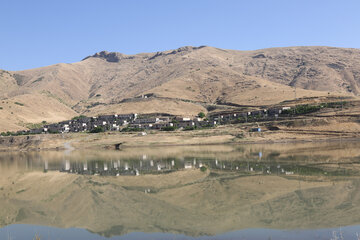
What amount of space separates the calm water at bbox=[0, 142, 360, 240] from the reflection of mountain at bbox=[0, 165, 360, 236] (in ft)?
0.16

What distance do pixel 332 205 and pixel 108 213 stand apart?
43.7 feet

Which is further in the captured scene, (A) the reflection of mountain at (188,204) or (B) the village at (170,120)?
(B) the village at (170,120)

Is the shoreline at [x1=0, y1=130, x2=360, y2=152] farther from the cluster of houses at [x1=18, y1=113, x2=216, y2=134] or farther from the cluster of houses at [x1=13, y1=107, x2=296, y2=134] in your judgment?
the cluster of houses at [x1=18, y1=113, x2=216, y2=134]

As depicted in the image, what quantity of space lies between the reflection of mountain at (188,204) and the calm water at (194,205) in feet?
0.16

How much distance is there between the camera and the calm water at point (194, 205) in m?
17.2

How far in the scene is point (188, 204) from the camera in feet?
74.2

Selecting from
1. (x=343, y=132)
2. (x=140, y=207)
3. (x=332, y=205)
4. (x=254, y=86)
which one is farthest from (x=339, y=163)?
(x=254, y=86)

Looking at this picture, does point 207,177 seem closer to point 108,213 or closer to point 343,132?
point 108,213

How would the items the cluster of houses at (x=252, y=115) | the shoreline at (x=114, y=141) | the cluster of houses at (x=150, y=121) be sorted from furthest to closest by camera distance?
the cluster of houses at (x=150, y=121)
the cluster of houses at (x=252, y=115)
the shoreline at (x=114, y=141)

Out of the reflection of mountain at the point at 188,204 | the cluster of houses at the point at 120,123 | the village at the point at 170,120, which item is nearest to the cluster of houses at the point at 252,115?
the village at the point at 170,120

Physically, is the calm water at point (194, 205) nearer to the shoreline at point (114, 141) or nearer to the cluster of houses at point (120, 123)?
the shoreline at point (114, 141)

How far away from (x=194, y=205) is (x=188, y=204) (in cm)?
52

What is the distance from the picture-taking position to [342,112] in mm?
93875

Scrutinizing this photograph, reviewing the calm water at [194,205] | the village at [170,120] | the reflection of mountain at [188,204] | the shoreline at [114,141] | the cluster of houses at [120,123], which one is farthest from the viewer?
the cluster of houses at [120,123]
